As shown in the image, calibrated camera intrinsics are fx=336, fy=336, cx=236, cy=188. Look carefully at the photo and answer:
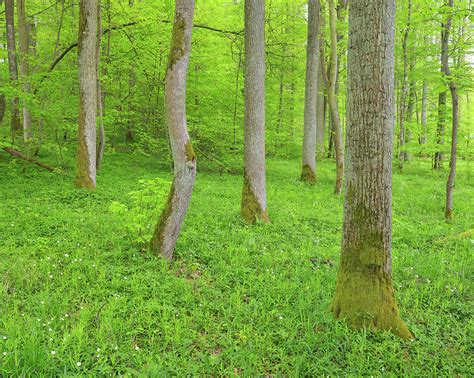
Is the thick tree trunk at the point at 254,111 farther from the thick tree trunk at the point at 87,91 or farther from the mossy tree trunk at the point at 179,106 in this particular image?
the thick tree trunk at the point at 87,91

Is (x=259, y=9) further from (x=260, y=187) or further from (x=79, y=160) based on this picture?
(x=79, y=160)

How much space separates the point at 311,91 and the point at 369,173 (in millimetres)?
9532

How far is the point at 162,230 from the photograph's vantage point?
4707 mm

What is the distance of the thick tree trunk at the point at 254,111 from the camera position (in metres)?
6.61

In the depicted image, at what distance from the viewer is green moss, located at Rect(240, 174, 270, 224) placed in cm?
690

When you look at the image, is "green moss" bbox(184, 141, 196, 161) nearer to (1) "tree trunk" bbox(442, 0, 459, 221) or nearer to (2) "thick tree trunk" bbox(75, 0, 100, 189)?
(1) "tree trunk" bbox(442, 0, 459, 221)

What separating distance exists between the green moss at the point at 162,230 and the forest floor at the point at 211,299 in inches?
5.7

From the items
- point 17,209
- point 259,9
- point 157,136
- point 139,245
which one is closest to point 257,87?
point 259,9

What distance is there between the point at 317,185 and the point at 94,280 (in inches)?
356

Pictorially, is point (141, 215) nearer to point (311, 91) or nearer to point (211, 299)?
point (211, 299)

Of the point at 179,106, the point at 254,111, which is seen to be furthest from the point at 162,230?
the point at 254,111

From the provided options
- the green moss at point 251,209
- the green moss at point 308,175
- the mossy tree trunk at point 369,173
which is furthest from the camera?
the green moss at point 308,175

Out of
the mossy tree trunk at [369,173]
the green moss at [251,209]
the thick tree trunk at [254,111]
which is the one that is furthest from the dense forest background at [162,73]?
the mossy tree trunk at [369,173]

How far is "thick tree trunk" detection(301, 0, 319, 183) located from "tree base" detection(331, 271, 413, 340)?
29.4ft
